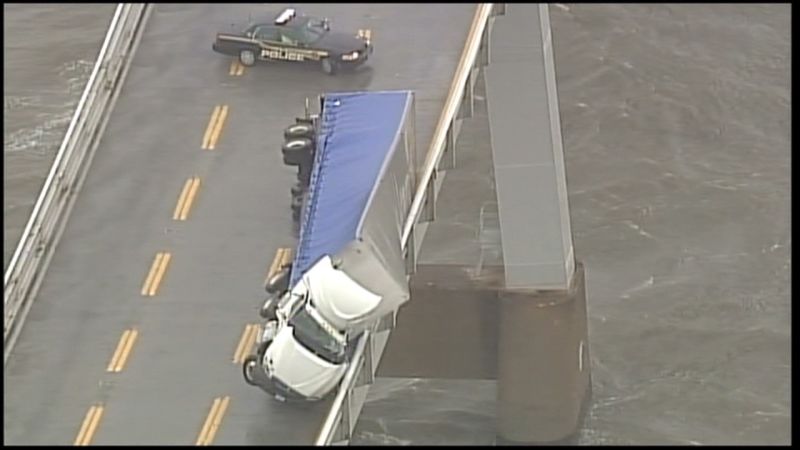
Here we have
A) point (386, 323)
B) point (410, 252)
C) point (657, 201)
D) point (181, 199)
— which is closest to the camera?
point (386, 323)

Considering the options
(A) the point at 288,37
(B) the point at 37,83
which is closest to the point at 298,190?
(A) the point at 288,37

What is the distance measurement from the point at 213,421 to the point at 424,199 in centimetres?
531

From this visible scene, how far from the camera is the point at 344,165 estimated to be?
2789 cm

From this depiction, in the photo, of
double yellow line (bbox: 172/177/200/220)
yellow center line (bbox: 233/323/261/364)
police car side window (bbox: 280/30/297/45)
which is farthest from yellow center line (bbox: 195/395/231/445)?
police car side window (bbox: 280/30/297/45)

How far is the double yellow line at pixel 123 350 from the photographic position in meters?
27.3

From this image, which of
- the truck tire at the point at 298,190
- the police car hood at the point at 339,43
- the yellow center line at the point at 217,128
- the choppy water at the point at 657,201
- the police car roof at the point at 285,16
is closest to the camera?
the truck tire at the point at 298,190

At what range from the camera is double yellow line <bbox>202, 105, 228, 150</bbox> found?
3178 cm

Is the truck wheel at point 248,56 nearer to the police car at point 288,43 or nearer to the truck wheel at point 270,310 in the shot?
the police car at point 288,43

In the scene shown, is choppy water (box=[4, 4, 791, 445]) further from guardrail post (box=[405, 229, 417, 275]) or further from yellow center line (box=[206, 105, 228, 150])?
guardrail post (box=[405, 229, 417, 275])

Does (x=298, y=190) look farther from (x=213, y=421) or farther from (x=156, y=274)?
(x=213, y=421)

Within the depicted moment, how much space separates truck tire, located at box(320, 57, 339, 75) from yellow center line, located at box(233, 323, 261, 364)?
700cm

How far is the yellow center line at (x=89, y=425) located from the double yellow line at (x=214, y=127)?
21.7ft

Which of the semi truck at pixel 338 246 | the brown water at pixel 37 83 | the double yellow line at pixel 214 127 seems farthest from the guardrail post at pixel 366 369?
the brown water at pixel 37 83

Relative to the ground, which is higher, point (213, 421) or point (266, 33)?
point (266, 33)
